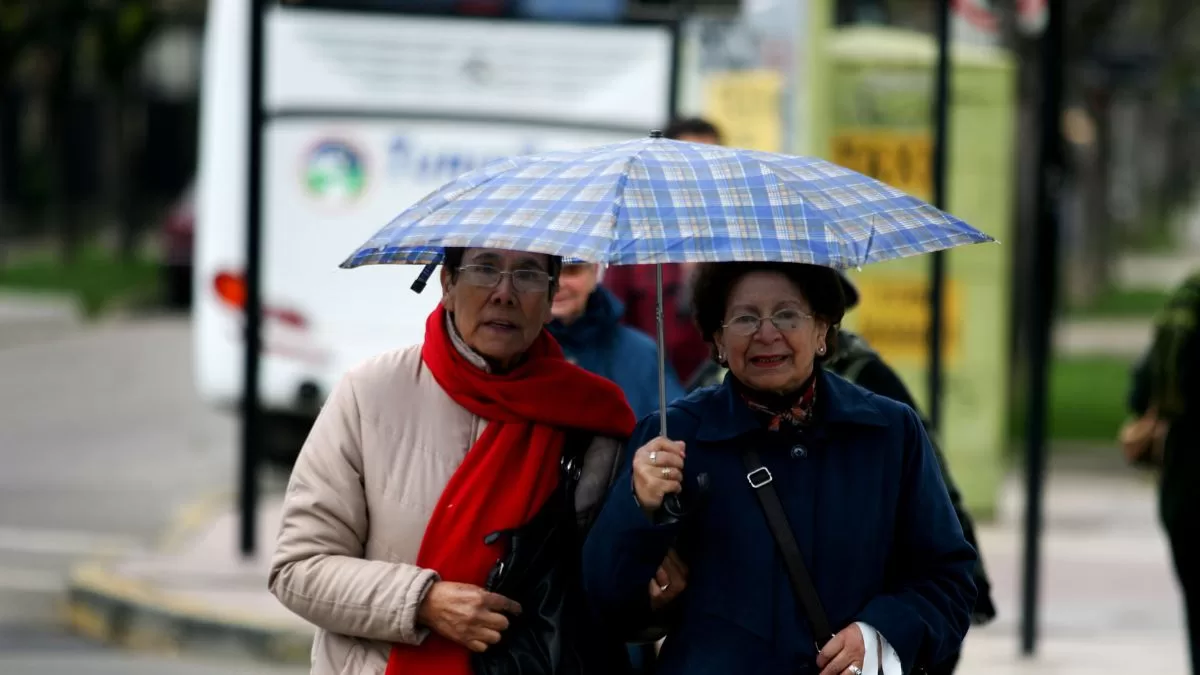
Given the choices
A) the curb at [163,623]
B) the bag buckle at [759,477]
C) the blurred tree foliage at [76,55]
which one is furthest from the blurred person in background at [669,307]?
the blurred tree foliage at [76,55]

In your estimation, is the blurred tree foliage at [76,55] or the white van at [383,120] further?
the blurred tree foliage at [76,55]

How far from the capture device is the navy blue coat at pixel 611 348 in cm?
521

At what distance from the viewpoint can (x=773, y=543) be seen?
11.7 ft

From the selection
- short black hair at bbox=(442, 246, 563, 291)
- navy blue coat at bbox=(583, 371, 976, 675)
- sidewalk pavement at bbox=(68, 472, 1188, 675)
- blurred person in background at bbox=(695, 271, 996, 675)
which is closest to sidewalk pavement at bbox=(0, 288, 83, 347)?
sidewalk pavement at bbox=(68, 472, 1188, 675)

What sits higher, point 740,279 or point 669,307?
point 740,279

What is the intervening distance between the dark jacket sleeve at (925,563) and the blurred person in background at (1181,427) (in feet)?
6.93

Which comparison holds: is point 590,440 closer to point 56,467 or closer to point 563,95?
point 563,95

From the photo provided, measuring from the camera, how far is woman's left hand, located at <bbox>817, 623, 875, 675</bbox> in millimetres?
3564

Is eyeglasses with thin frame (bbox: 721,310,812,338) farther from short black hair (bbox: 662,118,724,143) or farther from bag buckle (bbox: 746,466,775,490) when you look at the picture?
short black hair (bbox: 662,118,724,143)

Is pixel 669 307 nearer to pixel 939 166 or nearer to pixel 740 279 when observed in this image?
pixel 740 279

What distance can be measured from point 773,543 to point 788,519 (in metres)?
0.05

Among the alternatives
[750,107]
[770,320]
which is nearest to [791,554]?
[770,320]

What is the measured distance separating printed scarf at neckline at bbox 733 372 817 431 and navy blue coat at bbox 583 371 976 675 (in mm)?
18

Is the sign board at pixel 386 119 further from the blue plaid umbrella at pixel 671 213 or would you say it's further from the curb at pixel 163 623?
the blue plaid umbrella at pixel 671 213
